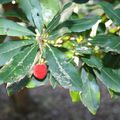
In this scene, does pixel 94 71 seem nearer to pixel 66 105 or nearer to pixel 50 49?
pixel 50 49

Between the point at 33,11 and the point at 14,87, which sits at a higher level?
the point at 33,11

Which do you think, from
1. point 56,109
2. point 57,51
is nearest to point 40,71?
point 57,51

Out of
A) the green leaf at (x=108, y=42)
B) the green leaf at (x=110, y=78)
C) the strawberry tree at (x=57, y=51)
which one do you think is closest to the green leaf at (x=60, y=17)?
the strawberry tree at (x=57, y=51)

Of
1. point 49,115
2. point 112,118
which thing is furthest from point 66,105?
point 112,118

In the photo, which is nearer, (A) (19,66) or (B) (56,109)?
(A) (19,66)

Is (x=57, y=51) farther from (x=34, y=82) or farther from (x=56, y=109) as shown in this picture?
(x=56, y=109)

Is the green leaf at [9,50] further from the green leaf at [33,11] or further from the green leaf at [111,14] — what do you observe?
the green leaf at [111,14]

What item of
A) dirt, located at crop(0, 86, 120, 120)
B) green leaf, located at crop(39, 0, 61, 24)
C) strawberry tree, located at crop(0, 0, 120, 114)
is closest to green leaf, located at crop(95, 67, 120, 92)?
strawberry tree, located at crop(0, 0, 120, 114)

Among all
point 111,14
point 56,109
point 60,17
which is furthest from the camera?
point 56,109
